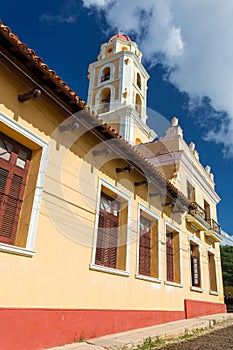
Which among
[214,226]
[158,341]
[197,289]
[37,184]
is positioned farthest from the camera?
[214,226]

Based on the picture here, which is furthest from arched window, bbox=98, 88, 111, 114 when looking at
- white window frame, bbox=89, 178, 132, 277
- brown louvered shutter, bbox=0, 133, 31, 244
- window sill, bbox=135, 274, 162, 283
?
brown louvered shutter, bbox=0, 133, 31, 244

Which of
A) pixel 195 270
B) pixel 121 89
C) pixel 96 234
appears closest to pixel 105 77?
pixel 121 89

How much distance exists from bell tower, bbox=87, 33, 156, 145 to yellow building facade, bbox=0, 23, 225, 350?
1032cm

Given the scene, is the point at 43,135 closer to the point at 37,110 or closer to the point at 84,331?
the point at 37,110

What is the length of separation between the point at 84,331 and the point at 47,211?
2.34 meters

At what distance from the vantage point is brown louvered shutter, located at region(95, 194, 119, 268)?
22.2ft

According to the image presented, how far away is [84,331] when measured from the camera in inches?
213

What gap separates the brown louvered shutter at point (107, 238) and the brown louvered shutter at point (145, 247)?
51.9 inches

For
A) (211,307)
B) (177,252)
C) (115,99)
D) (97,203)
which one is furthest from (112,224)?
(115,99)

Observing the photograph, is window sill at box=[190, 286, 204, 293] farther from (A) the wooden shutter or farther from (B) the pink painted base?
(B) the pink painted base

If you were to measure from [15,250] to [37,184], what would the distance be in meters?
1.20

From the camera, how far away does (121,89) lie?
2080 cm

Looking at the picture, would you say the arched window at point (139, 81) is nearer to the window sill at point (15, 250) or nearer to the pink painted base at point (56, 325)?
the pink painted base at point (56, 325)

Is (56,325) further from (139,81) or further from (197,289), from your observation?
(139,81)
